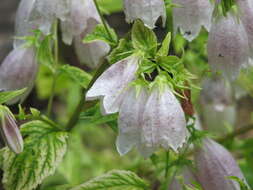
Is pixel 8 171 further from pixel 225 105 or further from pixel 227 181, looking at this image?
pixel 225 105

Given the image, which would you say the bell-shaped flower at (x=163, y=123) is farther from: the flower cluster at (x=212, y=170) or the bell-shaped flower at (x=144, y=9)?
the flower cluster at (x=212, y=170)

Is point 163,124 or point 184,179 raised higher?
point 163,124

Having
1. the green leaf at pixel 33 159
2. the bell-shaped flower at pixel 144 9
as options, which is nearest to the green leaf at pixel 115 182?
the green leaf at pixel 33 159

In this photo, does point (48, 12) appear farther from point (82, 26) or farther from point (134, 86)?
point (134, 86)

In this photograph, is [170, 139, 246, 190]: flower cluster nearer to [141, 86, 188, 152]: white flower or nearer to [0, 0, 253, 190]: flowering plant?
[0, 0, 253, 190]: flowering plant

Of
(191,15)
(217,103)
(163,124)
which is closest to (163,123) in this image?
(163,124)
